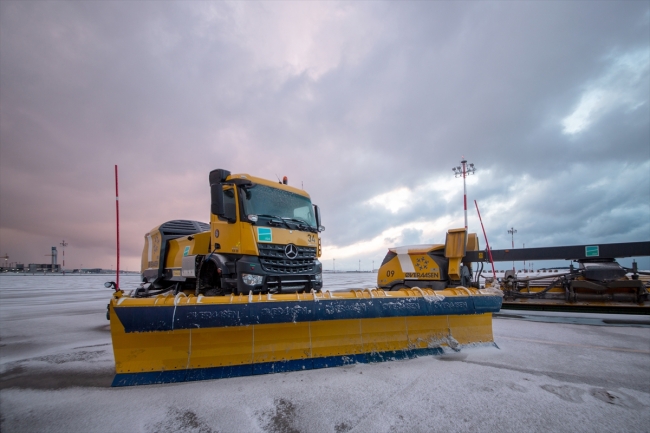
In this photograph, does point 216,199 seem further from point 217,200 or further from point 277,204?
point 277,204

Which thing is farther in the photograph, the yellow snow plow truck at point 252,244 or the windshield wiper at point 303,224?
the windshield wiper at point 303,224

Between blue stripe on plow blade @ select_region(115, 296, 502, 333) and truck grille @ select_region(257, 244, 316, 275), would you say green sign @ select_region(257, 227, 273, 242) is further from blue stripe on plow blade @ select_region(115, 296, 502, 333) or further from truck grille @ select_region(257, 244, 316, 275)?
blue stripe on plow blade @ select_region(115, 296, 502, 333)

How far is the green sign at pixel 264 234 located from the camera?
210 inches

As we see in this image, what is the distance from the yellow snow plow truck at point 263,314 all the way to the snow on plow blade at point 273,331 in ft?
0.04

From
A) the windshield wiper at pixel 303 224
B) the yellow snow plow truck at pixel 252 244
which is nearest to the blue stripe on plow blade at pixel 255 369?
the yellow snow plow truck at pixel 252 244

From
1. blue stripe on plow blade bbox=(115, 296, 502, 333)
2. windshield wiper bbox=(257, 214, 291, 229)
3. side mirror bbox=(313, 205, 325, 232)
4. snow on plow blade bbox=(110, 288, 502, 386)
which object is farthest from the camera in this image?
side mirror bbox=(313, 205, 325, 232)

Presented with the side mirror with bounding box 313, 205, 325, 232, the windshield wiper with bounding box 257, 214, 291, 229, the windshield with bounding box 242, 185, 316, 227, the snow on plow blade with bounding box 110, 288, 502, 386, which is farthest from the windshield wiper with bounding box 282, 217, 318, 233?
the snow on plow blade with bounding box 110, 288, 502, 386

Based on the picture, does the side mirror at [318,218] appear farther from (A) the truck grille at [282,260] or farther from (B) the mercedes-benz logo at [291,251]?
(B) the mercedes-benz logo at [291,251]

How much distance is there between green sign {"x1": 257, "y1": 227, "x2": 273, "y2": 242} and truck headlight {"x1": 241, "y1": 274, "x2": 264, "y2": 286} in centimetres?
65

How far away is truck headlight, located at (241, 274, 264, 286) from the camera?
5.00m

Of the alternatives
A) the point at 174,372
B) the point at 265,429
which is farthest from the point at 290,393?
the point at 174,372

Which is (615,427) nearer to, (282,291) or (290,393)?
(290,393)

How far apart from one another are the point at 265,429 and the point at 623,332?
289 inches

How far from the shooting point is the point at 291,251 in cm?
571
